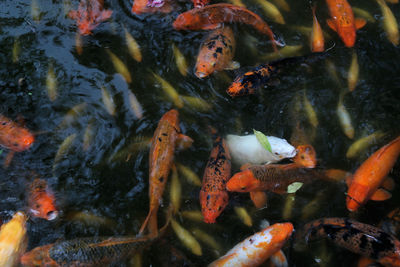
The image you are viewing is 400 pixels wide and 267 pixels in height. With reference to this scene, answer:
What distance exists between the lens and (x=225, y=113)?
388 centimetres

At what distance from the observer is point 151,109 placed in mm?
3885

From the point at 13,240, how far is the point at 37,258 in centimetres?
31

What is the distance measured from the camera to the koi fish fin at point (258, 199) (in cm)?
340

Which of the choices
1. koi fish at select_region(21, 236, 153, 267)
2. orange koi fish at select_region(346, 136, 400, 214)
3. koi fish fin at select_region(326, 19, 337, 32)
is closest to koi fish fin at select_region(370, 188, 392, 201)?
orange koi fish at select_region(346, 136, 400, 214)

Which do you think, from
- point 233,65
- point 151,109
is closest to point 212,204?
point 151,109

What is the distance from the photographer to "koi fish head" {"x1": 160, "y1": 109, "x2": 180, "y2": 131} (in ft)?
12.1

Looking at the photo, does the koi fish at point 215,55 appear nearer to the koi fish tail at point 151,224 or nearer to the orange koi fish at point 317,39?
the orange koi fish at point 317,39

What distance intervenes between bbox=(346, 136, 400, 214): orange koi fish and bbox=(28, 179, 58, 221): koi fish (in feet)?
9.34

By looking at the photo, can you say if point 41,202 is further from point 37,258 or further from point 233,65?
point 233,65

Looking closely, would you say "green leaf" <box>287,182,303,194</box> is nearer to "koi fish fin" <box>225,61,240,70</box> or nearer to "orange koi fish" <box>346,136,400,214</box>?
"orange koi fish" <box>346,136,400,214</box>

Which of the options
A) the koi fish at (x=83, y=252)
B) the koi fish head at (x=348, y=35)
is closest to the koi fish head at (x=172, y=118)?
the koi fish at (x=83, y=252)

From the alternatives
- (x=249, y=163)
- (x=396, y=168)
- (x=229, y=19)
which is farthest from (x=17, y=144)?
(x=396, y=168)

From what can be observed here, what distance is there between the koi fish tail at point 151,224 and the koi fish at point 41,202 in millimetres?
856

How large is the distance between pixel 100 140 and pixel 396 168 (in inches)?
120
